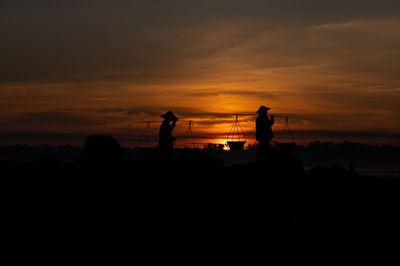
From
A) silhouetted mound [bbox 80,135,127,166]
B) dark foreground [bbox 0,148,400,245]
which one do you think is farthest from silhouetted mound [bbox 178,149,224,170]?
silhouetted mound [bbox 80,135,127,166]

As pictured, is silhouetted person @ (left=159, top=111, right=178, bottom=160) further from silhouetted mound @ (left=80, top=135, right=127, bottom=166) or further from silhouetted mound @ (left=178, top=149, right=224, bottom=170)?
silhouetted mound @ (left=80, top=135, right=127, bottom=166)

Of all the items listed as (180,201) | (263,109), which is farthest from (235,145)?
(180,201)

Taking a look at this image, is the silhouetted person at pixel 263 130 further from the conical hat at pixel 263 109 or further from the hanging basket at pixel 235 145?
the hanging basket at pixel 235 145

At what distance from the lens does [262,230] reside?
1827cm

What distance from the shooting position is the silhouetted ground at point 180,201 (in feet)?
58.6

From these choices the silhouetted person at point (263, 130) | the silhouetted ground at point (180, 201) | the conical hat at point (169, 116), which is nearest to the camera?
the silhouetted ground at point (180, 201)

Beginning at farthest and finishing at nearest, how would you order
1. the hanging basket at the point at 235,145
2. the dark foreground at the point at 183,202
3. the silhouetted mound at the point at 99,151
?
the hanging basket at the point at 235,145
the silhouetted mound at the point at 99,151
the dark foreground at the point at 183,202

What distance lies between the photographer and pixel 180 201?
65.8ft

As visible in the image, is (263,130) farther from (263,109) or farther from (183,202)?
(183,202)

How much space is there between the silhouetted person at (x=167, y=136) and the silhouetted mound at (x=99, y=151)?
20.2ft

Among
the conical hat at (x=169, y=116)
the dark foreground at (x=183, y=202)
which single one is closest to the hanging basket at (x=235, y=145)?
the dark foreground at (x=183, y=202)

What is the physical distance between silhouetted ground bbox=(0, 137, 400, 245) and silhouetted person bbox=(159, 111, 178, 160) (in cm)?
230

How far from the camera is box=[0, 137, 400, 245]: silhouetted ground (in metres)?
17.9


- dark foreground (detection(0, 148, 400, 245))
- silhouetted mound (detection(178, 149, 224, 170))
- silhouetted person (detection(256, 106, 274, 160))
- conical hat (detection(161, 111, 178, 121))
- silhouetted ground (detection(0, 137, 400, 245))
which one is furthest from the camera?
conical hat (detection(161, 111, 178, 121))
